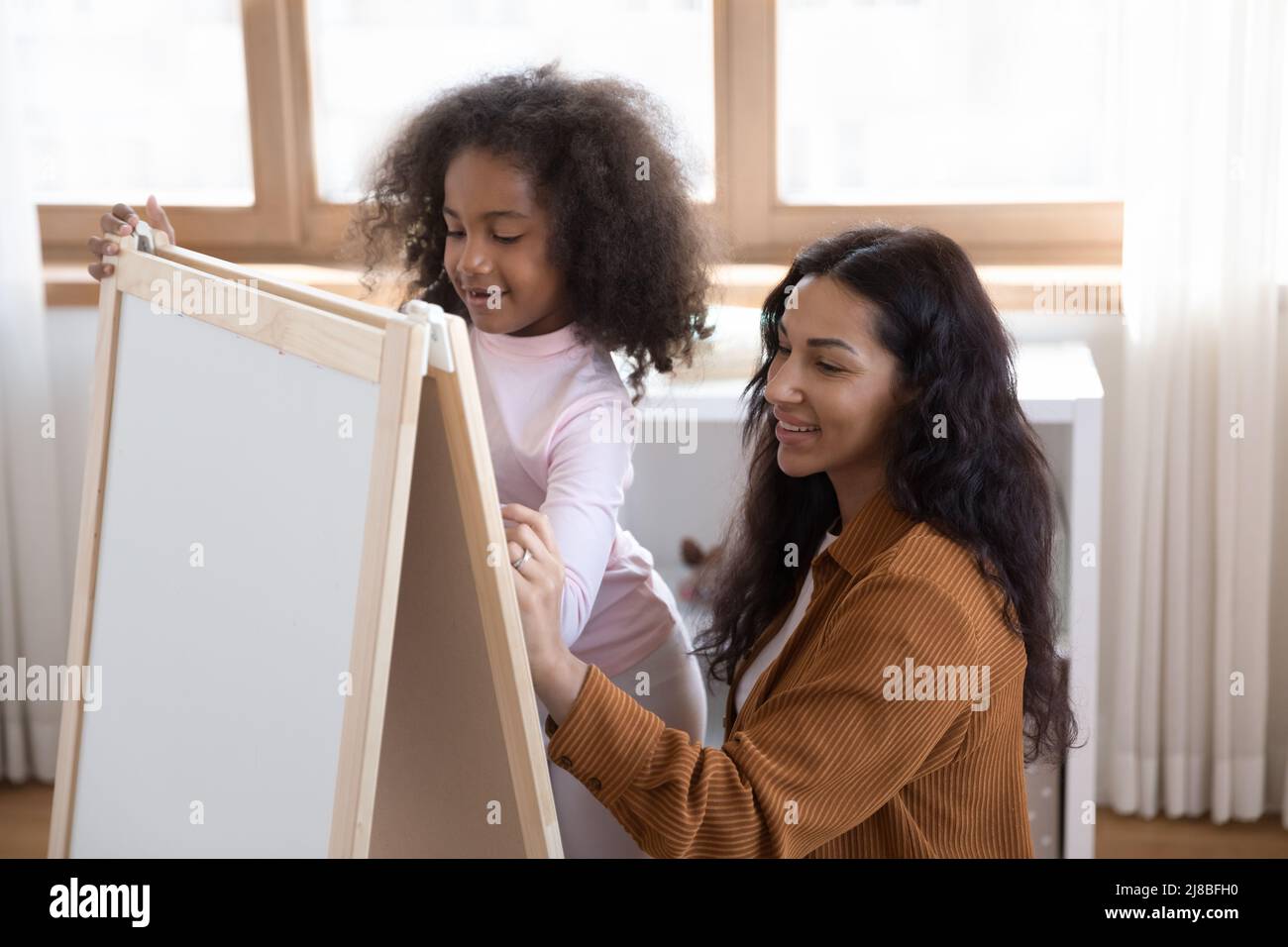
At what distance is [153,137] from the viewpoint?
8.40 ft

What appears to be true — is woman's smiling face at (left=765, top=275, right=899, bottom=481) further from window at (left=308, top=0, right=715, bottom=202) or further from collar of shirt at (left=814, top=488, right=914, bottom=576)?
window at (left=308, top=0, right=715, bottom=202)

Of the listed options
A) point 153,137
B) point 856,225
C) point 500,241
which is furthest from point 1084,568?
point 153,137

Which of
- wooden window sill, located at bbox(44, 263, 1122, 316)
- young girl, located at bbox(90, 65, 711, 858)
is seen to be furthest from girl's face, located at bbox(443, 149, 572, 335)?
wooden window sill, located at bbox(44, 263, 1122, 316)

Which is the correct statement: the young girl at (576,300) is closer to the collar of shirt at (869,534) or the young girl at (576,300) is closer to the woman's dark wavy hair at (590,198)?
the woman's dark wavy hair at (590,198)

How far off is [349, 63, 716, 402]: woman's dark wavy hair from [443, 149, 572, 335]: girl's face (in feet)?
0.05

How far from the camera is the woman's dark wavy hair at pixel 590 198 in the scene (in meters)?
1.28

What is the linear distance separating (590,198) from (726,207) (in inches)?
47.0

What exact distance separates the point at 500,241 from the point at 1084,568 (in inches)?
38.4

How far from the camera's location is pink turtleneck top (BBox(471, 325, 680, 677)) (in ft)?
3.86

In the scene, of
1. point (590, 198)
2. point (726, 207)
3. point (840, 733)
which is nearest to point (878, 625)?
point (840, 733)

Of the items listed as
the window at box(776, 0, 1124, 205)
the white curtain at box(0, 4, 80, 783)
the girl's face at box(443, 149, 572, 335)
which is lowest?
the white curtain at box(0, 4, 80, 783)

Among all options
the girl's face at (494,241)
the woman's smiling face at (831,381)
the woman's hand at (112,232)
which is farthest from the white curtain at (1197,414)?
the woman's hand at (112,232)

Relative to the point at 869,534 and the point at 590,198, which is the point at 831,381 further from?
the point at 590,198
